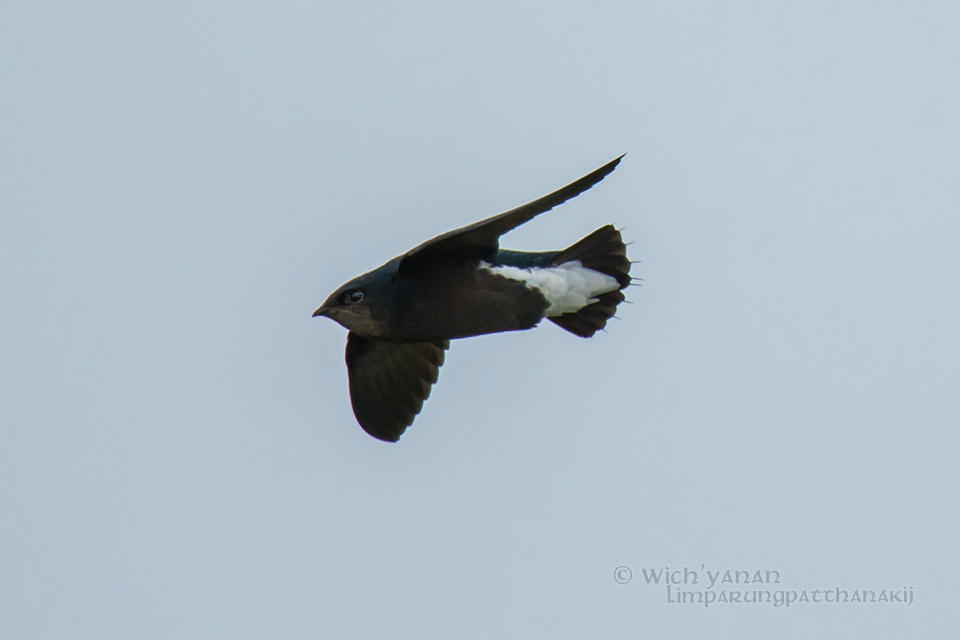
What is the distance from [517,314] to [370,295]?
4.23 feet

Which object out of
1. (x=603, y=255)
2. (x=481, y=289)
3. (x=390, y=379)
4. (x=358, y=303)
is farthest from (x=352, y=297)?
(x=603, y=255)

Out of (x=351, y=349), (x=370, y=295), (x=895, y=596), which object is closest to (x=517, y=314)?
(x=370, y=295)

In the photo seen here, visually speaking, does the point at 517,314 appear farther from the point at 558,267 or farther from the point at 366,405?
the point at 366,405

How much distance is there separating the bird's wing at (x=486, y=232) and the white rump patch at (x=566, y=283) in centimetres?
41

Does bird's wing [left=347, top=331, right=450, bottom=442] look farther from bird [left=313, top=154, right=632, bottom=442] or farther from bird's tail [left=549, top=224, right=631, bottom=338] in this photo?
bird's tail [left=549, top=224, right=631, bottom=338]

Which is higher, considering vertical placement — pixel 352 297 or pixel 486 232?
pixel 486 232

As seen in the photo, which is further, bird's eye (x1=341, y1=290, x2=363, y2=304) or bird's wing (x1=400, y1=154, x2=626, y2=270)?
bird's eye (x1=341, y1=290, x2=363, y2=304)

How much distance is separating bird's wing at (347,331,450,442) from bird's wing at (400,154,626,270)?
1.90 metres

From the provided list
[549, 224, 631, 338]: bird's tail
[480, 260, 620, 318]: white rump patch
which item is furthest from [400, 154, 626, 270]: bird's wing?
[549, 224, 631, 338]: bird's tail

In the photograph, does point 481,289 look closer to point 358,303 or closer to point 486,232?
point 486,232

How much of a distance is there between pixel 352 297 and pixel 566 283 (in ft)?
6.36

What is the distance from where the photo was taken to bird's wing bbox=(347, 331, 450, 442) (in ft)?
41.4

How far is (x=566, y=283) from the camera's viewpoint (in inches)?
452

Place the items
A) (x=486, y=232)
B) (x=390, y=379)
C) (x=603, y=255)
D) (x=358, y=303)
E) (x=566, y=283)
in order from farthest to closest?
(x=390, y=379), (x=603, y=255), (x=566, y=283), (x=358, y=303), (x=486, y=232)
